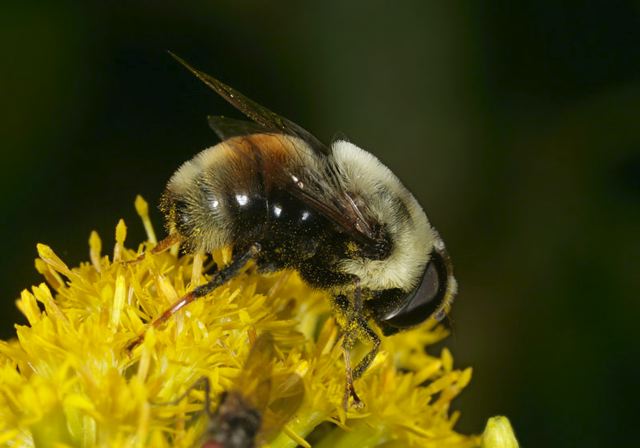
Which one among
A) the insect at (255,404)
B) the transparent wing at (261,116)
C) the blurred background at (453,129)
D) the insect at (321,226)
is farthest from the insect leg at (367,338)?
the blurred background at (453,129)

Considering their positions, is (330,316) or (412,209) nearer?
(412,209)

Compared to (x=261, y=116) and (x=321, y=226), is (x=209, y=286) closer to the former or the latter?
(x=321, y=226)

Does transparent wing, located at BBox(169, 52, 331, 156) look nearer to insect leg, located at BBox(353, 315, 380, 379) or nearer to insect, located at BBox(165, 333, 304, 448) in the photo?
insect leg, located at BBox(353, 315, 380, 379)

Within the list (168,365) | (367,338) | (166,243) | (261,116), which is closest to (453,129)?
(261,116)

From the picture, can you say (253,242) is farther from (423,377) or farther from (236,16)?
(236,16)

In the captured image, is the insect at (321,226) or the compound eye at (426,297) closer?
the insect at (321,226)

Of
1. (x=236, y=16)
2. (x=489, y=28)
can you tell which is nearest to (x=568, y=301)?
(x=489, y=28)

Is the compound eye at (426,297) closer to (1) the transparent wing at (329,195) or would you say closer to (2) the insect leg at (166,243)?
(1) the transparent wing at (329,195)
